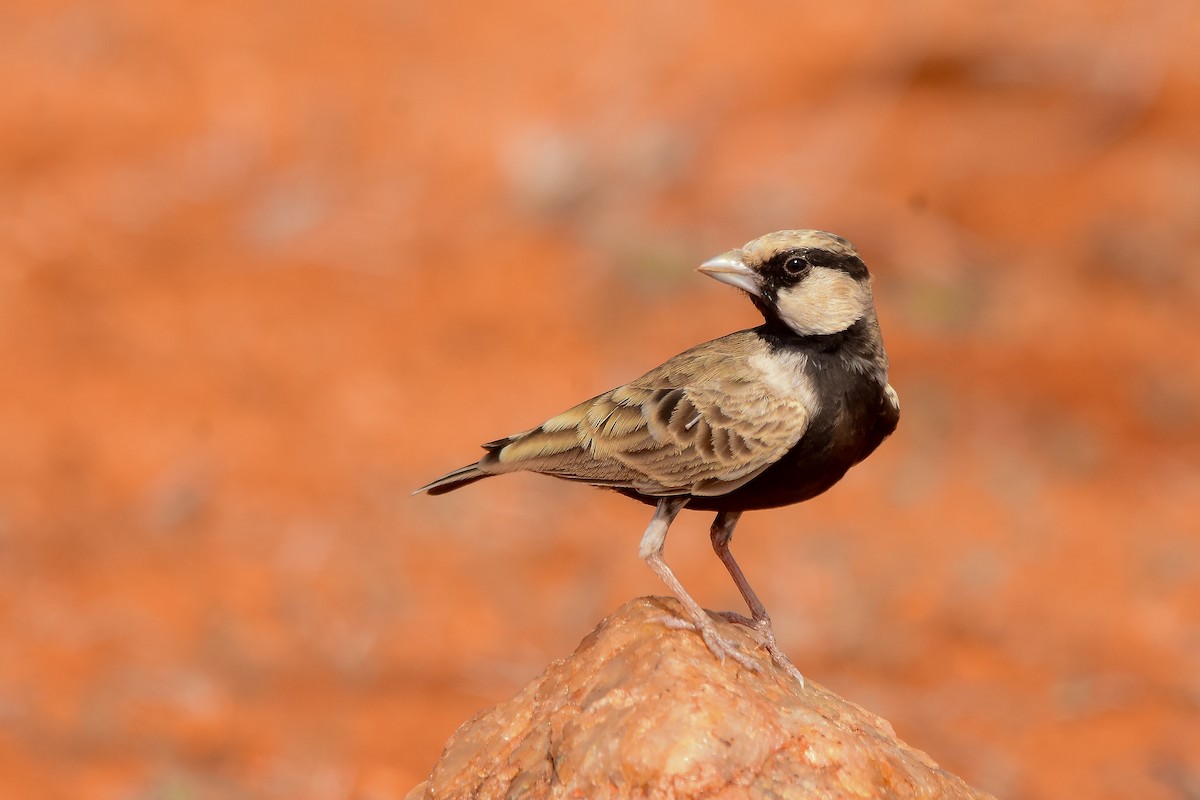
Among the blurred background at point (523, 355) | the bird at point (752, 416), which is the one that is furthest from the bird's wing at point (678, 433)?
the blurred background at point (523, 355)

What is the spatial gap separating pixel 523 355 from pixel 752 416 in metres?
7.87

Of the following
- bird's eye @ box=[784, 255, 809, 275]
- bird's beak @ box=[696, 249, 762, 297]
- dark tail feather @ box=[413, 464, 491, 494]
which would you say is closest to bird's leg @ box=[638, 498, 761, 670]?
dark tail feather @ box=[413, 464, 491, 494]

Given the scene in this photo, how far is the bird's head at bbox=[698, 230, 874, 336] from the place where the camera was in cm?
561

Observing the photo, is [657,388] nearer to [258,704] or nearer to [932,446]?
[258,704]

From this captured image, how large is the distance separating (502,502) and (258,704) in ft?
9.23

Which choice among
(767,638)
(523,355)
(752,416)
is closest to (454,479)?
(752,416)

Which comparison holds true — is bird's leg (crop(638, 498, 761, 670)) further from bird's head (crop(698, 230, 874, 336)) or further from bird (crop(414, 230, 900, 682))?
bird's head (crop(698, 230, 874, 336))

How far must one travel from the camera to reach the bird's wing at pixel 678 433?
535 cm

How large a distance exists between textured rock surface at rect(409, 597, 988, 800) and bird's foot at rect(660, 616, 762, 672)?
A: 0.09ft

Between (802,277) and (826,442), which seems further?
(802,277)

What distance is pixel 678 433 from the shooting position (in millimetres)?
5523

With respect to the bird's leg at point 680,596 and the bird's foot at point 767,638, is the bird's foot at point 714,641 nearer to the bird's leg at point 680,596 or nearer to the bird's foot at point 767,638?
the bird's leg at point 680,596

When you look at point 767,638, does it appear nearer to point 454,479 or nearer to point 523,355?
point 454,479

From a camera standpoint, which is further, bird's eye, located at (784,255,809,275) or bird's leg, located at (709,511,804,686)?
bird's eye, located at (784,255,809,275)
